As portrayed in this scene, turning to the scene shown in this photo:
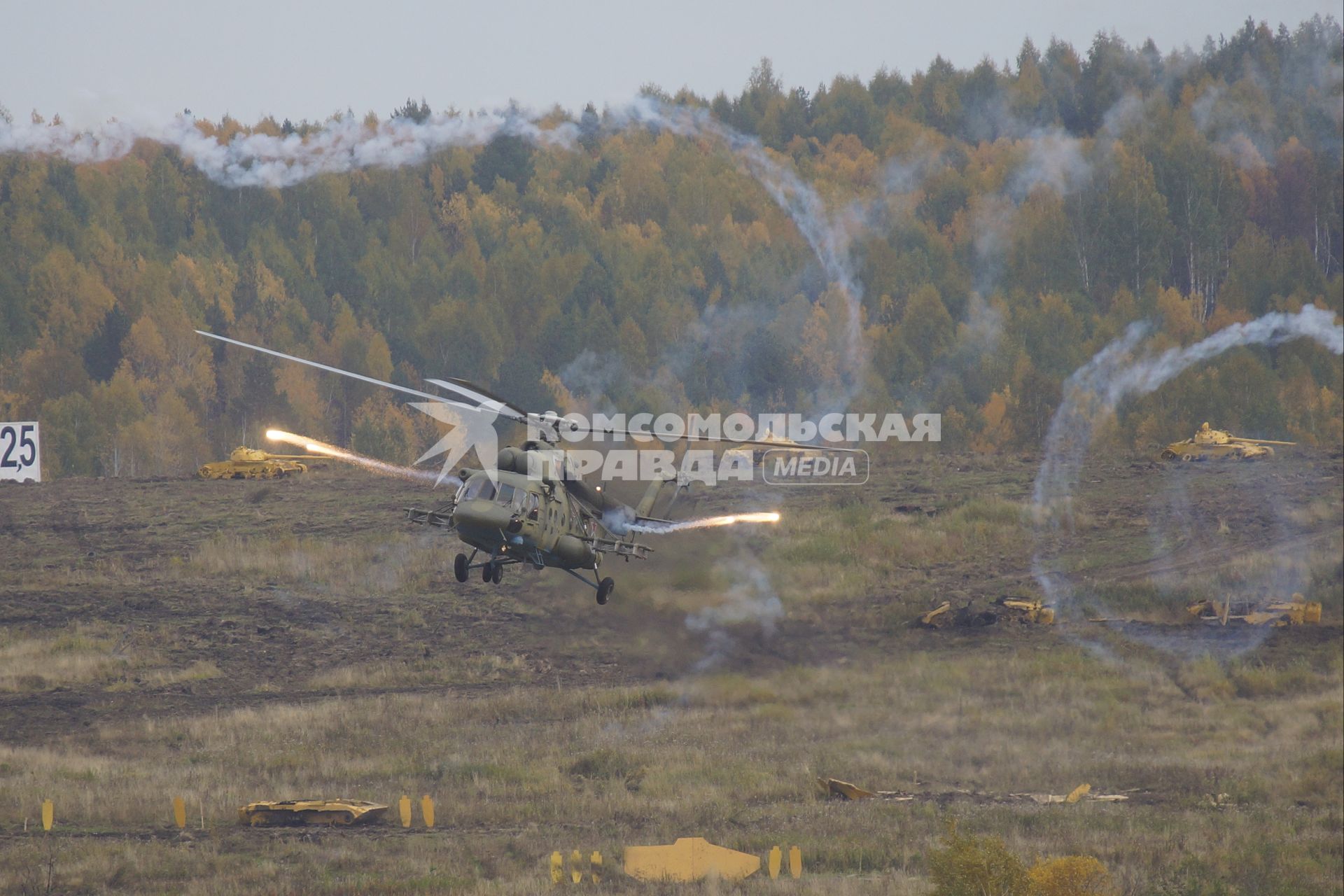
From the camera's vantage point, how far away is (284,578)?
68.9m

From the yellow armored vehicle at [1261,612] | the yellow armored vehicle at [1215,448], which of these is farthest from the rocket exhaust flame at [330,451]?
the yellow armored vehicle at [1215,448]

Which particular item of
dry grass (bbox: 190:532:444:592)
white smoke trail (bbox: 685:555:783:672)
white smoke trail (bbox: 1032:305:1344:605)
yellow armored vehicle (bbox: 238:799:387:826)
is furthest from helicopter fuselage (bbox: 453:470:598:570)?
white smoke trail (bbox: 1032:305:1344:605)

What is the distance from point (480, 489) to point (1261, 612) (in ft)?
140

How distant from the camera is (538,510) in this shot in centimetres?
3256

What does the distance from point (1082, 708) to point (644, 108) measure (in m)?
110

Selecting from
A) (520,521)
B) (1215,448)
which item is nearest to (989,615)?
(1215,448)

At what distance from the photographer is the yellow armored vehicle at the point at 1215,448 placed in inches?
3083

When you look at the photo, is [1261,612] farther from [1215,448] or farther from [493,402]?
[493,402]

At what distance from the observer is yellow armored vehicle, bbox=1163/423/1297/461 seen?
7831cm

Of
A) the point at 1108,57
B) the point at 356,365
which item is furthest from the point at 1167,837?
the point at 1108,57

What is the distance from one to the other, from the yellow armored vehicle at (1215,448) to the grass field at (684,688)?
1.56m

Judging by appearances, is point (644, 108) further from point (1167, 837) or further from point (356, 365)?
point (1167, 837)

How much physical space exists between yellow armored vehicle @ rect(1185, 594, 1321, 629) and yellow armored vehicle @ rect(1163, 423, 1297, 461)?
1330 cm

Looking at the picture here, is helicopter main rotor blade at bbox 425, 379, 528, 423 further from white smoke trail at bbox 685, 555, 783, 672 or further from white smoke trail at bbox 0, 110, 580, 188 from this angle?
white smoke trail at bbox 0, 110, 580, 188
